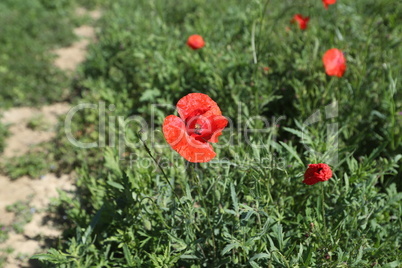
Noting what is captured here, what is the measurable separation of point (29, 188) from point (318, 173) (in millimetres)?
2522

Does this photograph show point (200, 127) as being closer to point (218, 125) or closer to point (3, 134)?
point (218, 125)

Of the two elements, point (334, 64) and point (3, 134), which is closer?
point (334, 64)

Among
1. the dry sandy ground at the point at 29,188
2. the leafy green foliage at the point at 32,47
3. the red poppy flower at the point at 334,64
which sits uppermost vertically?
the leafy green foliage at the point at 32,47

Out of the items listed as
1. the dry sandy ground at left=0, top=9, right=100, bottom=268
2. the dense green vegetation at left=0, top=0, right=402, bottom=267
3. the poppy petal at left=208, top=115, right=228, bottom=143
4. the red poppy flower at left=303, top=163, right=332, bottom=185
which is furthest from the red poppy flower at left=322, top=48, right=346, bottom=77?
the dry sandy ground at left=0, top=9, right=100, bottom=268

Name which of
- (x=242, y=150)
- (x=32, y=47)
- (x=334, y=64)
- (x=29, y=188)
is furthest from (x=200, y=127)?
(x=32, y=47)

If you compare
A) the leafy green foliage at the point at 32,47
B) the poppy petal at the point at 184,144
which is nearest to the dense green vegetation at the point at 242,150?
the poppy petal at the point at 184,144

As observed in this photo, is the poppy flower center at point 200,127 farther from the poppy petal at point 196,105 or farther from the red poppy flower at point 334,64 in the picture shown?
the red poppy flower at point 334,64

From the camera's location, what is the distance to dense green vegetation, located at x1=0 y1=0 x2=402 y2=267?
A: 203 cm

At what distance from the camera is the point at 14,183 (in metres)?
3.32

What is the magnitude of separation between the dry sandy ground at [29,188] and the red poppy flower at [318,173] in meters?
1.96

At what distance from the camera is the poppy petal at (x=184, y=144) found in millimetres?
1610

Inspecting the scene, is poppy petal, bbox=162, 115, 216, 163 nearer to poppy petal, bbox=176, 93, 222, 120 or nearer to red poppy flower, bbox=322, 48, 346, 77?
poppy petal, bbox=176, 93, 222, 120

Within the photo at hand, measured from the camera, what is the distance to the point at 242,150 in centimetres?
248

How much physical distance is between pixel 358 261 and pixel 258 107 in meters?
1.48
